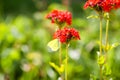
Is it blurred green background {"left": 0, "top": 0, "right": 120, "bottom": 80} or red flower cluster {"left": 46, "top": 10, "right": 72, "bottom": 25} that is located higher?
blurred green background {"left": 0, "top": 0, "right": 120, "bottom": 80}

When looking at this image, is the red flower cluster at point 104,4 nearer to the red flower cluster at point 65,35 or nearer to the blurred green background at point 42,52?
the red flower cluster at point 65,35

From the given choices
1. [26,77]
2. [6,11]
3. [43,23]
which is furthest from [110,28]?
[6,11]

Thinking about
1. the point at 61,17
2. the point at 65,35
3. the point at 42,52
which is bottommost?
the point at 65,35

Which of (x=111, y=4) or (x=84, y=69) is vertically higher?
(x=84, y=69)

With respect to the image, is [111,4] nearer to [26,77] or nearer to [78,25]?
[26,77]

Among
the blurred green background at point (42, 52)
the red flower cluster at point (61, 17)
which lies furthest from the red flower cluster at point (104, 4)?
the blurred green background at point (42, 52)

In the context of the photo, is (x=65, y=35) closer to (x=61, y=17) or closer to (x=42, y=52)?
(x=61, y=17)

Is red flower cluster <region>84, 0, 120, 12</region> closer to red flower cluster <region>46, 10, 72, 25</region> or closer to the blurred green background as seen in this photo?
red flower cluster <region>46, 10, 72, 25</region>

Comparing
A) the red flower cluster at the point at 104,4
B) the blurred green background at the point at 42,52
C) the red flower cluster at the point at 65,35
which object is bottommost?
the red flower cluster at the point at 65,35

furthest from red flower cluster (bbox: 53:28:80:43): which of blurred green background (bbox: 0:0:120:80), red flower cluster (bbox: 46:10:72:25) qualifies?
blurred green background (bbox: 0:0:120:80)

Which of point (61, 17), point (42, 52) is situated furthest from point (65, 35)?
point (42, 52)

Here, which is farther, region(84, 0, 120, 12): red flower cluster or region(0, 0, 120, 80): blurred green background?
region(0, 0, 120, 80): blurred green background
